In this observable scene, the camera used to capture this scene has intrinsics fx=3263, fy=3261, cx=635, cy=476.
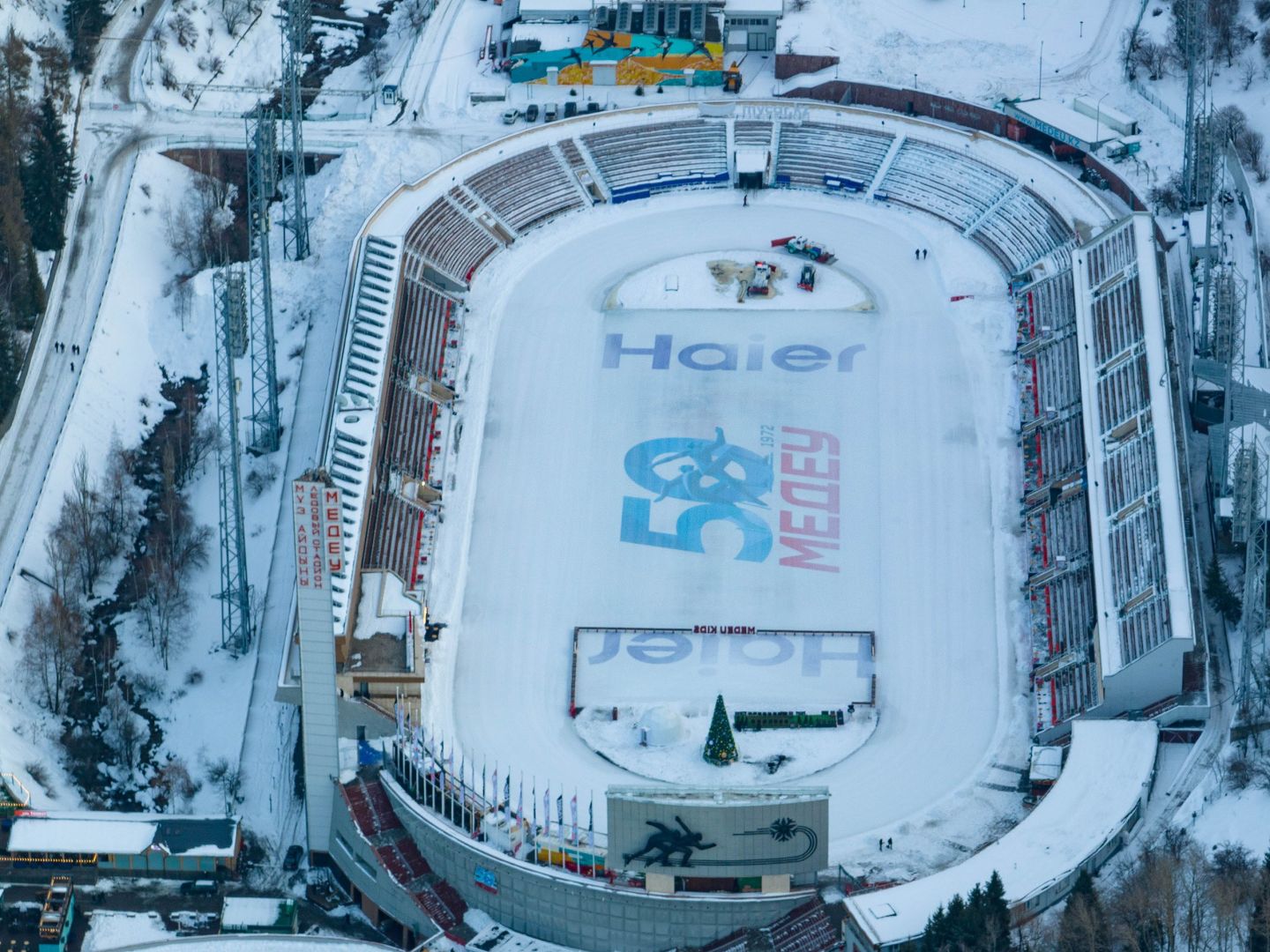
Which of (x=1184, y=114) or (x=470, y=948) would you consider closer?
(x=470, y=948)

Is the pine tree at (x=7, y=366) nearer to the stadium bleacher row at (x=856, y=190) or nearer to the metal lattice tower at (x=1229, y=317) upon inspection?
the stadium bleacher row at (x=856, y=190)

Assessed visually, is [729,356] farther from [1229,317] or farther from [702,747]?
[702,747]

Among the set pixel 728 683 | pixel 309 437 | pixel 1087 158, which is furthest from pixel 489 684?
pixel 1087 158

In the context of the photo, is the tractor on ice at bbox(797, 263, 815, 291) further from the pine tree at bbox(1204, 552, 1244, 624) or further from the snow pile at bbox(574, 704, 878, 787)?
the snow pile at bbox(574, 704, 878, 787)

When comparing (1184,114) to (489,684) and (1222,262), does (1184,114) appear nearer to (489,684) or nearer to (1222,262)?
(1222,262)

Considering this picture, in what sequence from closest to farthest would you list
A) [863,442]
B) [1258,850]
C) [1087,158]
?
1. [1258,850]
2. [863,442]
3. [1087,158]

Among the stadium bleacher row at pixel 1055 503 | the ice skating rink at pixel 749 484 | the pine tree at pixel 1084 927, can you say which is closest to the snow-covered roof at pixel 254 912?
the ice skating rink at pixel 749 484
